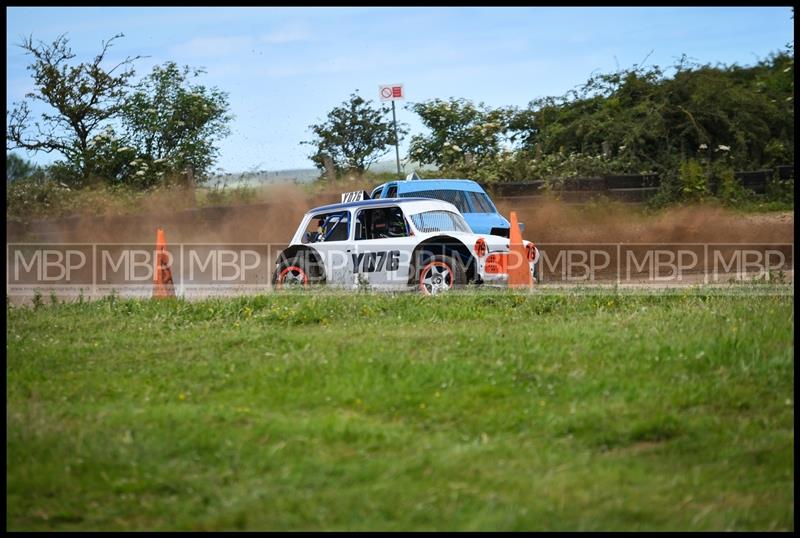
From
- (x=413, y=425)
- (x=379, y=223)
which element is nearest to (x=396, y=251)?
(x=379, y=223)

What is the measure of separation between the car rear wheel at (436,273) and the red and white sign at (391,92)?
12036 millimetres

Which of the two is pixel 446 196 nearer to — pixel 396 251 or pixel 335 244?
pixel 335 244

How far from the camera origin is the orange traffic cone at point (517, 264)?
15336 mm

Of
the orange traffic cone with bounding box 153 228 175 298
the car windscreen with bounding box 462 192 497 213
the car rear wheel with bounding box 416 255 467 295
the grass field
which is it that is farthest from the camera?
the car windscreen with bounding box 462 192 497 213

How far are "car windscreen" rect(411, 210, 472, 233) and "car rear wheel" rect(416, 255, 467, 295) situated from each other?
2.81 feet

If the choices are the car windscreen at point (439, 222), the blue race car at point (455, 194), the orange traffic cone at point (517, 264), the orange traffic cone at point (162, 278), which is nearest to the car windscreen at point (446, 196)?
the blue race car at point (455, 194)

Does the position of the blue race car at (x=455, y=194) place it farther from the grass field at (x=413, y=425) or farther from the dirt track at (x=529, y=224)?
the grass field at (x=413, y=425)

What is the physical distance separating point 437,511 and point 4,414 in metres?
3.37

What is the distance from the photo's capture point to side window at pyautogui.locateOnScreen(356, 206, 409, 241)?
16.3 meters

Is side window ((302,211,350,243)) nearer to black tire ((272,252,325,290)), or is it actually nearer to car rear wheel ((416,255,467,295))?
black tire ((272,252,325,290))

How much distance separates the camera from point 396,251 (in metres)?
15.6

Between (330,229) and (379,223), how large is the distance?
0.89m

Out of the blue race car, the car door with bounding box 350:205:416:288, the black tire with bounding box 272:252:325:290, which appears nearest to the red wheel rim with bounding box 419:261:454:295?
the car door with bounding box 350:205:416:288

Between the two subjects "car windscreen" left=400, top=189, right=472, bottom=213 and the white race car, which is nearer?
the white race car
